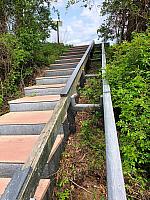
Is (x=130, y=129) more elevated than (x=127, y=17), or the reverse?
(x=127, y=17)

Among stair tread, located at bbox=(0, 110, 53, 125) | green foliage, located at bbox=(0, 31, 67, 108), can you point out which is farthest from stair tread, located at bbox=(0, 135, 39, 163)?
green foliage, located at bbox=(0, 31, 67, 108)

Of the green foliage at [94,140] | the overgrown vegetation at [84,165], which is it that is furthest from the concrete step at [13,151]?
the green foliage at [94,140]

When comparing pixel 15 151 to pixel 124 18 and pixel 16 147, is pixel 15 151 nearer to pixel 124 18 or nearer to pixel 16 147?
pixel 16 147

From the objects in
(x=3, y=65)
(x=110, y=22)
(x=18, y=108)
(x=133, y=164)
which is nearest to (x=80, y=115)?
(x=18, y=108)

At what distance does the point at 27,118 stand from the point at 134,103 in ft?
6.32

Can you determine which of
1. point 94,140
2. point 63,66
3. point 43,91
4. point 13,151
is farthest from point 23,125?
point 63,66

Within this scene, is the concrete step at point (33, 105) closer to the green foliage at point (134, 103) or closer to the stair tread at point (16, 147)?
the stair tread at point (16, 147)

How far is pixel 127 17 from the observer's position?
8305mm

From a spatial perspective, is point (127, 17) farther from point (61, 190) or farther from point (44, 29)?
point (61, 190)

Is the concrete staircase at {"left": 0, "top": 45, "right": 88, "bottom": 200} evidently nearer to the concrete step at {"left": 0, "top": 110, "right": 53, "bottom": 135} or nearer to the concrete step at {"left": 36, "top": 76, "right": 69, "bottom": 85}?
the concrete step at {"left": 0, "top": 110, "right": 53, "bottom": 135}

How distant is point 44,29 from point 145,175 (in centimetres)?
696

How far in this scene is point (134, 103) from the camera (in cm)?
324

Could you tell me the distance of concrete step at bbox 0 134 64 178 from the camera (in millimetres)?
3173

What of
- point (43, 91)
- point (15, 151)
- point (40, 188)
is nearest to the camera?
point (40, 188)
